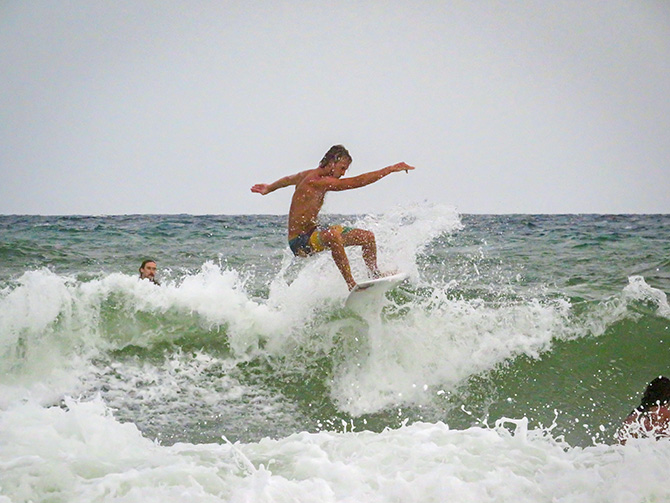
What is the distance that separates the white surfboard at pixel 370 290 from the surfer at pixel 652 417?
2.46m

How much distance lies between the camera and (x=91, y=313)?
7.25m

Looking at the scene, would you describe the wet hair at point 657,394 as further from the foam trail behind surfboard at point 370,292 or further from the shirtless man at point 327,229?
the shirtless man at point 327,229

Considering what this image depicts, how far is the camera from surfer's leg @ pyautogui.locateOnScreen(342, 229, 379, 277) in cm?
641

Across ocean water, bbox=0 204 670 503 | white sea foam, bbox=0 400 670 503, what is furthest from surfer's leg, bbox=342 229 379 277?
white sea foam, bbox=0 400 670 503

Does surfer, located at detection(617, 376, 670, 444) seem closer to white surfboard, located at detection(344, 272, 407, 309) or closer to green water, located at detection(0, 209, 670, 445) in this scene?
green water, located at detection(0, 209, 670, 445)

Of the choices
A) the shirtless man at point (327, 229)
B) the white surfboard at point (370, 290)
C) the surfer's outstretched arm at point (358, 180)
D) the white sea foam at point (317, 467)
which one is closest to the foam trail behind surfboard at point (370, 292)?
the white surfboard at point (370, 290)

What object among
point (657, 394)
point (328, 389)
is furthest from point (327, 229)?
point (657, 394)

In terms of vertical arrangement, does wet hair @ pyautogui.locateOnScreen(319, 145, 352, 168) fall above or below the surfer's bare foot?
above

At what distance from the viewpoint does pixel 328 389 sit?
20.9 feet

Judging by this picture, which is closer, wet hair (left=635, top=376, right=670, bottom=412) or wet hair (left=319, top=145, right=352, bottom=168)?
wet hair (left=635, top=376, right=670, bottom=412)

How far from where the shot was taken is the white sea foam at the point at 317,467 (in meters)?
3.27

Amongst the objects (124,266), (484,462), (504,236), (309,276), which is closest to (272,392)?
(309,276)

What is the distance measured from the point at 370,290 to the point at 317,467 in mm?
2997

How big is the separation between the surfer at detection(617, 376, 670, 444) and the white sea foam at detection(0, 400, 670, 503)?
0.72 meters
